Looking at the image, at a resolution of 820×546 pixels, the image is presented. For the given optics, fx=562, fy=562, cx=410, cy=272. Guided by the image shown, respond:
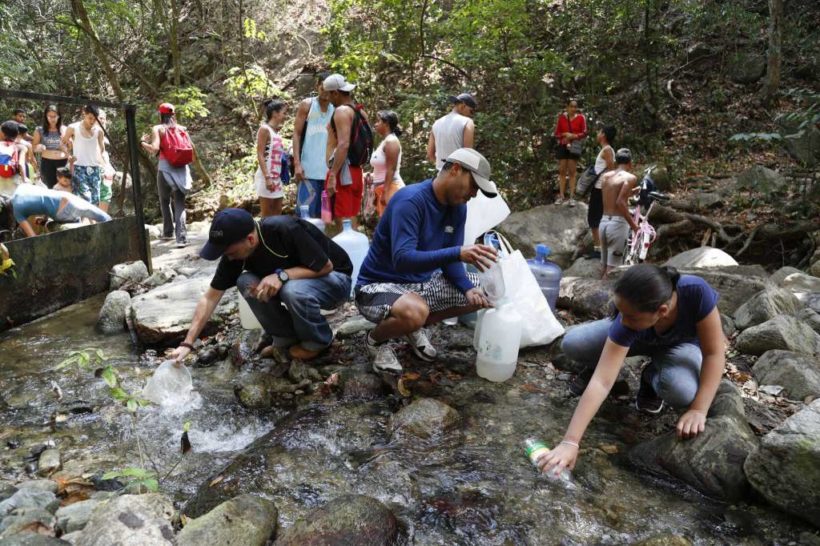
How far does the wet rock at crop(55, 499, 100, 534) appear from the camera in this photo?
2230 millimetres

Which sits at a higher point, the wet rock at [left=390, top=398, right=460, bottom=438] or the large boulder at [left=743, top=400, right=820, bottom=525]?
the large boulder at [left=743, top=400, right=820, bottom=525]

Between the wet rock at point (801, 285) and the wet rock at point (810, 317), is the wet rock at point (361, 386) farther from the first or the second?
the wet rock at point (801, 285)

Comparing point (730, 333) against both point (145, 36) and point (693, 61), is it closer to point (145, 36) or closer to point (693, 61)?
point (693, 61)

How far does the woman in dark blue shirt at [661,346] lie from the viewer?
246cm

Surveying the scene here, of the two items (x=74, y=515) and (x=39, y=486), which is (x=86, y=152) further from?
(x=74, y=515)

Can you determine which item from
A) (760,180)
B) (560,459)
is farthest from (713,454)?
(760,180)

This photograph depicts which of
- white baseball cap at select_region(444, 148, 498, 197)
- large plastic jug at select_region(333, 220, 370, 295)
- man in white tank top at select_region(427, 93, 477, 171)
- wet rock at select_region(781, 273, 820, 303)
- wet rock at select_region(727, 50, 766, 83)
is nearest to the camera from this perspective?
white baseball cap at select_region(444, 148, 498, 197)

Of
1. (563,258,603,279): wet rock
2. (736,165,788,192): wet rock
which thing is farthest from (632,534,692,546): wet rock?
(736,165,788,192): wet rock

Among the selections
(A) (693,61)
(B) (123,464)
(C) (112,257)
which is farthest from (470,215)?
(A) (693,61)

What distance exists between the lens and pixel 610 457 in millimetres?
2924

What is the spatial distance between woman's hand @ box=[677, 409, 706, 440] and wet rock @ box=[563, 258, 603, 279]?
3941 mm

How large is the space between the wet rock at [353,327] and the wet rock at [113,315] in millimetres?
1994

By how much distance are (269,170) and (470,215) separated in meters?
2.73

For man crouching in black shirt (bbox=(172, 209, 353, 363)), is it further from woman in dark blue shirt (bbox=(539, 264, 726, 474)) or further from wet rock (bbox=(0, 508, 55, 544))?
woman in dark blue shirt (bbox=(539, 264, 726, 474))
